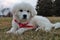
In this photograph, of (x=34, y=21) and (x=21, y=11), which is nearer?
(x=21, y=11)

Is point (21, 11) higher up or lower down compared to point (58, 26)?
higher up

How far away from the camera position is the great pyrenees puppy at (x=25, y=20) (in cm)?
617

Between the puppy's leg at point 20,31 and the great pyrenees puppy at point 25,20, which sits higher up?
the great pyrenees puppy at point 25,20

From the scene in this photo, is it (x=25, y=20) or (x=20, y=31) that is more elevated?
(x=25, y=20)

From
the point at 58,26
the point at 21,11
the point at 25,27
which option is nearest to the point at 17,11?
the point at 21,11

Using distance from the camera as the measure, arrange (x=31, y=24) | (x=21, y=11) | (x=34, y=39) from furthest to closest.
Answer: (x=31, y=24), (x=21, y=11), (x=34, y=39)

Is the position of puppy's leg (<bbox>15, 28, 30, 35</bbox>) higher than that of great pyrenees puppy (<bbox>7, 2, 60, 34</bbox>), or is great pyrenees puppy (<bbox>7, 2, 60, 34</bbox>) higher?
great pyrenees puppy (<bbox>7, 2, 60, 34</bbox>)

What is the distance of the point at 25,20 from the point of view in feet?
20.9

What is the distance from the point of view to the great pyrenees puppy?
6.17m

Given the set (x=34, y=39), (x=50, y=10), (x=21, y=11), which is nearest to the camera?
(x=34, y=39)

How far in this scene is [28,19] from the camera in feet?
21.0

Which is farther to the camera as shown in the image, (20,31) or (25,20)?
(25,20)

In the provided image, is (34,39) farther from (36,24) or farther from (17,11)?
(36,24)

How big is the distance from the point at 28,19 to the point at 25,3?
428mm
